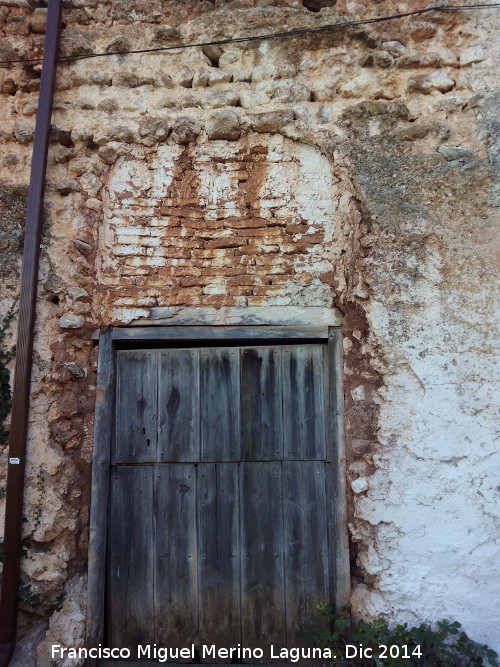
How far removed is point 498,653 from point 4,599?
246 centimetres

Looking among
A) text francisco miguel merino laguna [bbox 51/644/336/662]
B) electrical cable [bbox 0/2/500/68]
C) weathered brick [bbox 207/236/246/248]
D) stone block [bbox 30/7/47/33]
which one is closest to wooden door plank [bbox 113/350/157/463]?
weathered brick [bbox 207/236/246/248]

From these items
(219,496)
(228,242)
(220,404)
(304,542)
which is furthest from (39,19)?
(304,542)

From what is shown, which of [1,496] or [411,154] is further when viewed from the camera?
[411,154]

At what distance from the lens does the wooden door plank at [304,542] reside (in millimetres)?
3051

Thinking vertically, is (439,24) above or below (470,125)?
above

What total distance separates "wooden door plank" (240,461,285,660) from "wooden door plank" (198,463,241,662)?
0.15 ft

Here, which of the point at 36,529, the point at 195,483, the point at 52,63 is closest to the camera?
the point at 36,529

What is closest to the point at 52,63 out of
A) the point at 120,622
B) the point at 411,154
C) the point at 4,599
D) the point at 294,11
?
the point at 294,11

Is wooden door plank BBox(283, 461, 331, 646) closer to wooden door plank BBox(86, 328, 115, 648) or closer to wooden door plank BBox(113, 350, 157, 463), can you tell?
wooden door plank BBox(113, 350, 157, 463)

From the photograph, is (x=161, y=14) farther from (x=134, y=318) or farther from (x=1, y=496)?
(x=1, y=496)

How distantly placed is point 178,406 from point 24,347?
90cm

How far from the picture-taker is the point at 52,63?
336cm

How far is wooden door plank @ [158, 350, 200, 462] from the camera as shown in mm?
3176

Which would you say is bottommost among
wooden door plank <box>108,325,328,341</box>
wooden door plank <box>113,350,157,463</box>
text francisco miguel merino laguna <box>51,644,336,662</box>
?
text francisco miguel merino laguna <box>51,644,336,662</box>
